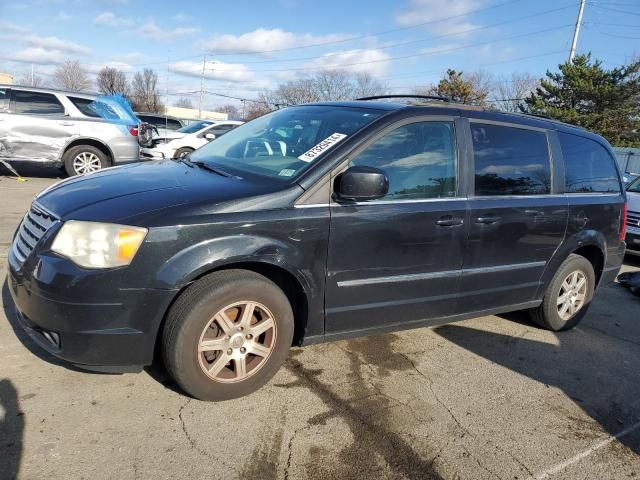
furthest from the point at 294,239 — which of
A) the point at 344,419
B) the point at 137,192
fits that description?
the point at 344,419

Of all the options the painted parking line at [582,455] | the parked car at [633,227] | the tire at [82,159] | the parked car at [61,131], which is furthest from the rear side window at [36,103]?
the parked car at [633,227]

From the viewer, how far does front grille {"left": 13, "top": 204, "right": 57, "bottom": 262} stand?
8.93 feet

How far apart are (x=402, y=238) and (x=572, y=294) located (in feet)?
7.71

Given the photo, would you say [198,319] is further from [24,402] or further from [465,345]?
[465,345]

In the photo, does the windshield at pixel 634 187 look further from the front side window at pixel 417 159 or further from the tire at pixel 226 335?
the tire at pixel 226 335

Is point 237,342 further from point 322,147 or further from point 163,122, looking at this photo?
point 163,122

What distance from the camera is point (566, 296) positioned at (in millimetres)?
4617

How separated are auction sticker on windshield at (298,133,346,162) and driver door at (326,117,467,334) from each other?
0.63 feet

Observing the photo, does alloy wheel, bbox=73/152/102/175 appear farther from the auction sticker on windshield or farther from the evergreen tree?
the evergreen tree

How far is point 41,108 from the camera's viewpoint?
958 cm

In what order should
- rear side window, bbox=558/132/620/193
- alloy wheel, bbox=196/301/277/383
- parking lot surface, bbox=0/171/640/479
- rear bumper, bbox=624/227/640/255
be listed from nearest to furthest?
parking lot surface, bbox=0/171/640/479, alloy wheel, bbox=196/301/277/383, rear side window, bbox=558/132/620/193, rear bumper, bbox=624/227/640/255

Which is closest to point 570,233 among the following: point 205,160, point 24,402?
point 205,160

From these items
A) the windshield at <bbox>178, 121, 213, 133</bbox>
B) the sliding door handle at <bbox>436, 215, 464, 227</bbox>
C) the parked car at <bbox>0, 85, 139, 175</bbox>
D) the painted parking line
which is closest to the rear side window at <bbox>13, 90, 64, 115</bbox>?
the parked car at <bbox>0, 85, 139, 175</bbox>

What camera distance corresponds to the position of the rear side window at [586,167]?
4.36m
